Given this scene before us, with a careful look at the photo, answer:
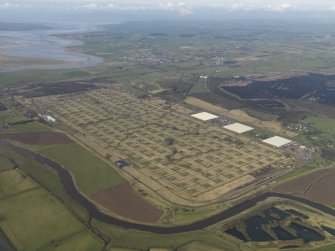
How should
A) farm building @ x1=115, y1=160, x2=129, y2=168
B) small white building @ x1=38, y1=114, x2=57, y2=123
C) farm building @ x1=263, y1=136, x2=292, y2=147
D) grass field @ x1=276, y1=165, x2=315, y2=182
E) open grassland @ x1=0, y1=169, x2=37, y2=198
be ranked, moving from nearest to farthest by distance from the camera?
open grassland @ x1=0, y1=169, x2=37, y2=198 < grass field @ x1=276, y1=165, x2=315, y2=182 < farm building @ x1=115, y1=160, x2=129, y2=168 < farm building @ x1=263, y1=136, x2=292, y2=147 < small white building @ x1=38, y1=114, x2=57, y2=123

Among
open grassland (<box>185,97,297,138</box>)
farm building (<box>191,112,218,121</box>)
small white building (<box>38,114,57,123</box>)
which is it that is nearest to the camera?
open grassland (<box>185,97,297,138</box>)

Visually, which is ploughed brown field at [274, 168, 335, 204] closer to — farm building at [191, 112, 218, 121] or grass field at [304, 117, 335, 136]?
grass field at [304, 117, 335, 136]

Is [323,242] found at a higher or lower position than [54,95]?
higher

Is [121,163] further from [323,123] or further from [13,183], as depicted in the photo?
[323,123]

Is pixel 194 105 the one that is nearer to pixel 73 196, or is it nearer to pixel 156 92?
pixel 156 92

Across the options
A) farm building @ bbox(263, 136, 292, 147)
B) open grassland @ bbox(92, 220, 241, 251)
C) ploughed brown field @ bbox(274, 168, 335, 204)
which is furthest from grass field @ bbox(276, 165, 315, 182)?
open grassland @ bbox(92, 220, 241, 251)

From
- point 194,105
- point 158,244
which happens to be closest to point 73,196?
point 158,244

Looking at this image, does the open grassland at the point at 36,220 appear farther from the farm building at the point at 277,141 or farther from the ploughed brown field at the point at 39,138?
the farm building at the point at 277,141
